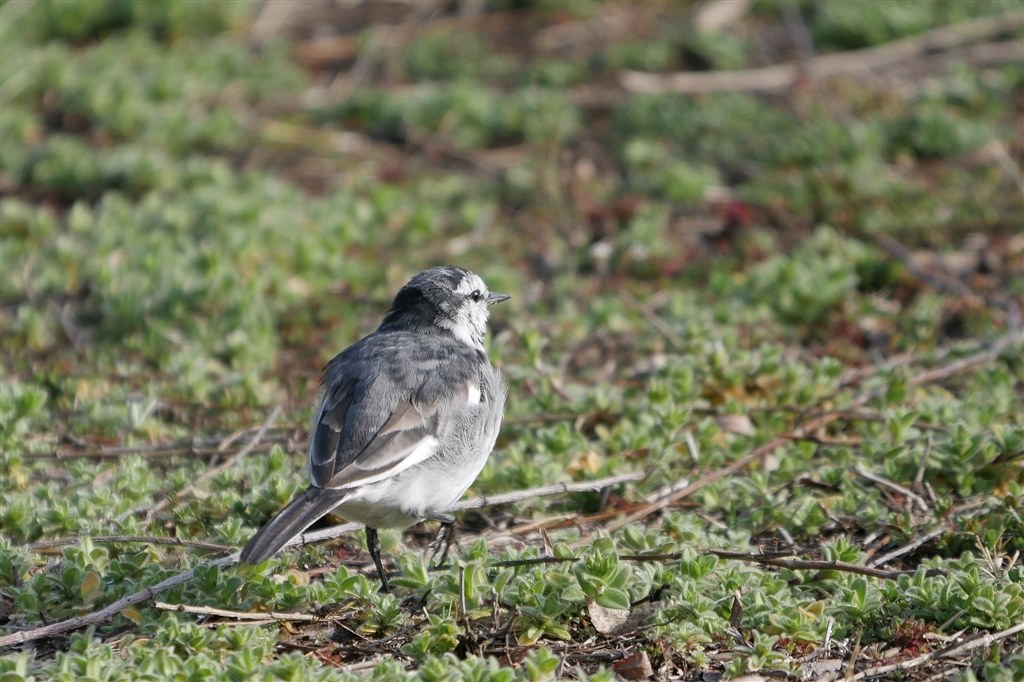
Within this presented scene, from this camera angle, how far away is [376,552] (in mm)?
4977

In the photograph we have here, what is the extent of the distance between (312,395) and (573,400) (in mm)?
1419

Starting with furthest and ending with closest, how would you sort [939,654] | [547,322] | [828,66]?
1. [828,66]
2. [547,322]
3. [939,654]

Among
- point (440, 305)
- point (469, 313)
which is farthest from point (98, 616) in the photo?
point (469, 313)

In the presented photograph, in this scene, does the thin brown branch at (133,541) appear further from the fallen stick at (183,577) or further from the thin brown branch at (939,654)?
the thin brown branch at (939,654)

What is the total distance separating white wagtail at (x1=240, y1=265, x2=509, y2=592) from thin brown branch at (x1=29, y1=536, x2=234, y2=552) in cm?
56

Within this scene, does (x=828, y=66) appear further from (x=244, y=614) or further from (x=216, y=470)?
(x=244, y=614)

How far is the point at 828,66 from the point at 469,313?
6.02m

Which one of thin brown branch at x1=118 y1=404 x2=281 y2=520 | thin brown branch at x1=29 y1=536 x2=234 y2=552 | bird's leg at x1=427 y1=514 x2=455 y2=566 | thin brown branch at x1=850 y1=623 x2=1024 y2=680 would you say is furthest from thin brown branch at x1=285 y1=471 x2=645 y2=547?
thin brown branch at x1=850 y1=623 x2=1024 y2=680

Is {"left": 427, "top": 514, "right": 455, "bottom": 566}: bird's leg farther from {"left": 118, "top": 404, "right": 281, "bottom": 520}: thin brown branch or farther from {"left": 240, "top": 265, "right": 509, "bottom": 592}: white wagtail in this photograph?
{"left": 118, "top": 404, "right": 281, "bottom": 520}: thin brown branch

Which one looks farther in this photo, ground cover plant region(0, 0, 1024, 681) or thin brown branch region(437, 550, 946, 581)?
thin brown branch region(437, 550, 946, 581)

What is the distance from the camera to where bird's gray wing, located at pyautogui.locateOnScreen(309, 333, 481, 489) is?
4.69 m

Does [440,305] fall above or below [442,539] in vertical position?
above

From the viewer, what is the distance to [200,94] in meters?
10.5

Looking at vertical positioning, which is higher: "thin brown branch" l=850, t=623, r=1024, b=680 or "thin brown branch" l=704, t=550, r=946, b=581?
"thin brown branch" l=704, t=550, r=946, b=581
